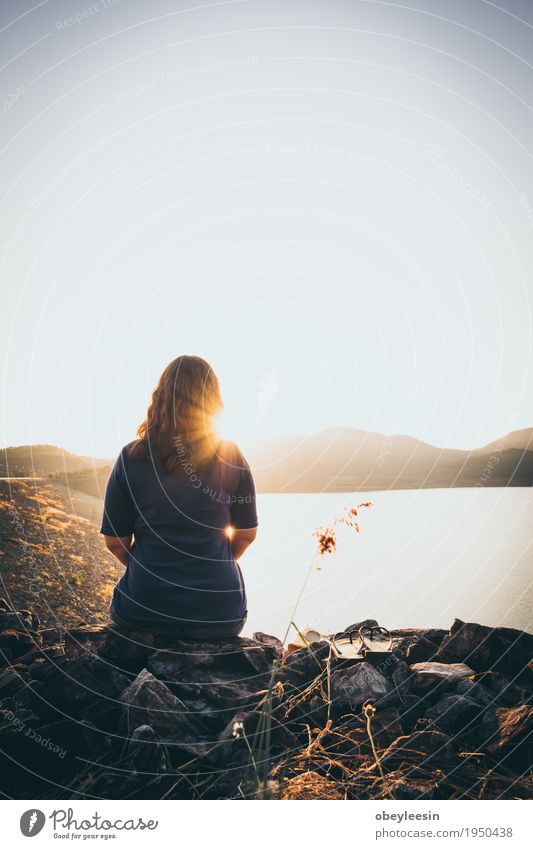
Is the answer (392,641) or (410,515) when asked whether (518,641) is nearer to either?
(392,641)

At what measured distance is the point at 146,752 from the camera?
2594 millimetres

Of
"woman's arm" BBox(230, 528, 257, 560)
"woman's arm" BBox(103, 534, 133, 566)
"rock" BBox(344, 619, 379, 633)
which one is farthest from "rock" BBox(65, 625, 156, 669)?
"rock" BBox(344, 619, 379, 633)

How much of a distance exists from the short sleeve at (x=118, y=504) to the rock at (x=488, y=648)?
9.43ft

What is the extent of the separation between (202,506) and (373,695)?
1.80 meters

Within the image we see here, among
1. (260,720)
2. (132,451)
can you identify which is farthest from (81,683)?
(132,451)

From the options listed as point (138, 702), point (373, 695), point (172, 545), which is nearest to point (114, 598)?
point (172, 545)

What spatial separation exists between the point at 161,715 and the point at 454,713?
74.5 inches

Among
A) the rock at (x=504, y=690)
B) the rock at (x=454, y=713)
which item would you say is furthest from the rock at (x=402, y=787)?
the rock at (x=504, y=690)

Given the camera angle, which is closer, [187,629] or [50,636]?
[187,629]

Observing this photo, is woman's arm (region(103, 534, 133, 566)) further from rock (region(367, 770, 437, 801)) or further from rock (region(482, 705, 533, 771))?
rock (region(482, 705, 533, 771))

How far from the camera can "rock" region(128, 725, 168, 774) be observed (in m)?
2.58

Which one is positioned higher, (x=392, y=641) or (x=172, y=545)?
(x=172, y=545)

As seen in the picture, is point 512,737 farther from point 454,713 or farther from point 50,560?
point 50,560
